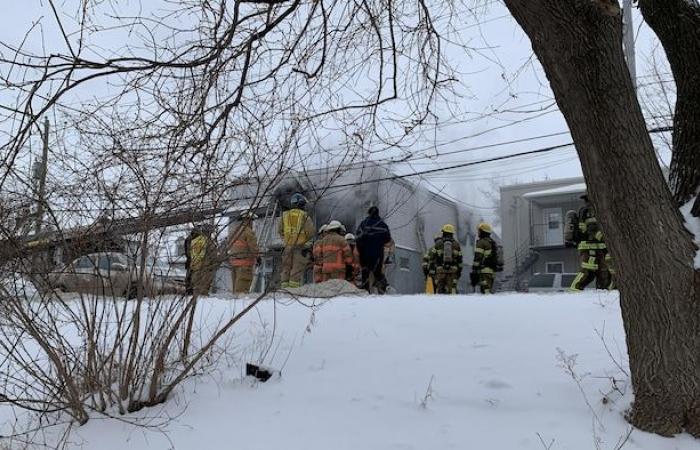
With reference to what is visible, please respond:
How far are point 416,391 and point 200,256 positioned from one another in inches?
65.1

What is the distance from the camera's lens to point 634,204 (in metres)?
3.13

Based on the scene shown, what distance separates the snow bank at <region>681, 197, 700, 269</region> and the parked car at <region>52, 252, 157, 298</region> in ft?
10.5

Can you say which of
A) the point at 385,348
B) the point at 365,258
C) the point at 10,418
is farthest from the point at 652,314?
the point at 365,258

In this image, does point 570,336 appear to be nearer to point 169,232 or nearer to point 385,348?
point 385,348

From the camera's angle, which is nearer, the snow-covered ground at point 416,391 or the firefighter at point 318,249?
the snow-covered ground at point 416,391

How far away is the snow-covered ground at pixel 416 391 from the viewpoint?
3.45 meters

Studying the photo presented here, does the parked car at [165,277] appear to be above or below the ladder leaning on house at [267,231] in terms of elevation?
below

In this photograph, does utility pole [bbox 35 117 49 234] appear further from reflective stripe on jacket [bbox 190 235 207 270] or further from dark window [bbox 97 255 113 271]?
reflective stripe on jacket [bbox 190 235 207 270]

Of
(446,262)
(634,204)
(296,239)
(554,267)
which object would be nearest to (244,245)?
(296,239)

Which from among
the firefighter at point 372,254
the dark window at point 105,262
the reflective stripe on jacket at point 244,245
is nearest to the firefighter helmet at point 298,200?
the reflective stripe on jacket at point 244,245

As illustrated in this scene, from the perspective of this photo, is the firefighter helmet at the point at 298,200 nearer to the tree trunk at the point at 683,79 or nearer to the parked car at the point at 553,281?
the tree trunk at the point at 683,79

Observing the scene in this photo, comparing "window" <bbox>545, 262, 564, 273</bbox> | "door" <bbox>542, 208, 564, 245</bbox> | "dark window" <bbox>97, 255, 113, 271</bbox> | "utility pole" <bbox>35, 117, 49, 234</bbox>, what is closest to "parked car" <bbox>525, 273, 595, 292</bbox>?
"window" <bbox>545, 262, 564, 273</bbox>

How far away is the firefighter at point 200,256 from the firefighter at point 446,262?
7182 millimetres

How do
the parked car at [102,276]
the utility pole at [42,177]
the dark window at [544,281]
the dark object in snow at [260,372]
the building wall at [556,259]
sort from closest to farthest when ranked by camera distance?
the utility pole at [42,177] < the parked car at [102,276] < the dark object in snow at [260,372] < the dark window at [544,281] < the building wall at [556,259]
